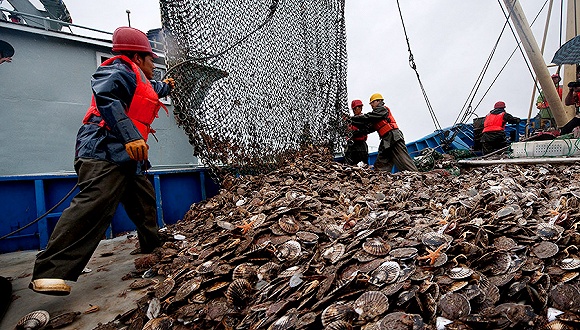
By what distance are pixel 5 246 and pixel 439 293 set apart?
14.7ft

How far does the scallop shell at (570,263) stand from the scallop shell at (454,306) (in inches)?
27.8

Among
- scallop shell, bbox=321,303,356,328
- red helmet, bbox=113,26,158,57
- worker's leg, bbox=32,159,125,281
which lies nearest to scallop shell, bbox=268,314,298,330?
scallop shell, bbox=321,303,356,328

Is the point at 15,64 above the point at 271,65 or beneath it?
above

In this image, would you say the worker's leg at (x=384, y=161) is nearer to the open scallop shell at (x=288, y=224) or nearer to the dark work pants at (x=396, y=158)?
the dark work pants at (x=396, y=158)

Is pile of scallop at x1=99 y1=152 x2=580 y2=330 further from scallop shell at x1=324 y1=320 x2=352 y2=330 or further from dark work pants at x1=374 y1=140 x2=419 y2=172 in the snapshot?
dark work pants at x1=374 y1=140 x2=419 y2=172

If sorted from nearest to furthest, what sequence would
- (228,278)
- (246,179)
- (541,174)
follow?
1. (228,278)
2. (246,179)
3. (541,174)

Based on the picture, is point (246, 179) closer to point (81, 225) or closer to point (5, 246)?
point (81, 225)

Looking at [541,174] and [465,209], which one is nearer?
[465,209]

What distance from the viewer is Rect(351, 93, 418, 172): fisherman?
22.9ft

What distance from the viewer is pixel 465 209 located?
2.95 meters

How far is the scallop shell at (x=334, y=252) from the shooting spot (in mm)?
2159

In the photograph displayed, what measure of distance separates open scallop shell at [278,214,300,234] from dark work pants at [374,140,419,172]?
470 centimetres

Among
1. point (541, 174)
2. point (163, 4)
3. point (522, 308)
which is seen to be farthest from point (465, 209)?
point (163, 4)

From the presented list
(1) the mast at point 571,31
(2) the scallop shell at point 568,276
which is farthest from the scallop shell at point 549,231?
(1) the mast at point 571,31
